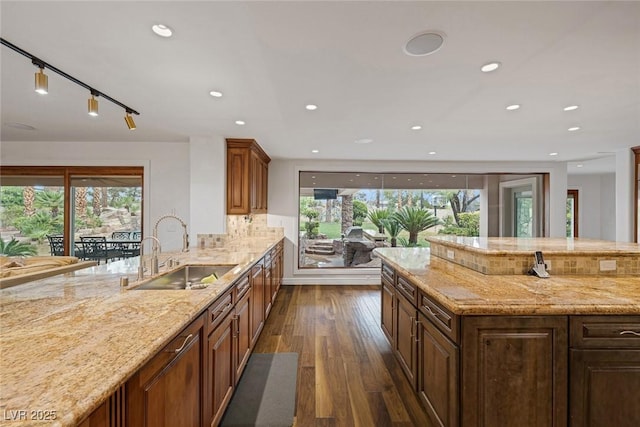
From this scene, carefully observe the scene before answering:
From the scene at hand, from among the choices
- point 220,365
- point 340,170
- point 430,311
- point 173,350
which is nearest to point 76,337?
point 173,350

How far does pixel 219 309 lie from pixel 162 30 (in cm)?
171

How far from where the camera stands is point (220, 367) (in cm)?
179

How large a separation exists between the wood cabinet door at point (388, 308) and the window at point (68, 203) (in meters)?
3.74

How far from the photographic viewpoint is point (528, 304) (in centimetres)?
144

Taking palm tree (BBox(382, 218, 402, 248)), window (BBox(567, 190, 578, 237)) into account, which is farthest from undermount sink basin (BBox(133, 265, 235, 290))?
window (BBox(567, 190, 578, 237))

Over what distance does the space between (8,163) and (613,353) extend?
6898mm

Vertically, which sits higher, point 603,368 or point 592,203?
point 592,203

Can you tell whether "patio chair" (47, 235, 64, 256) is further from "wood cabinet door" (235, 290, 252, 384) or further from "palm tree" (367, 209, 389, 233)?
"palm tree" (367, 209, 389, 233)

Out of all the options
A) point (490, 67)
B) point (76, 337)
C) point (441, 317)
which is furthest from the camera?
point (490, 67)

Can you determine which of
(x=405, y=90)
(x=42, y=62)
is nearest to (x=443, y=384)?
(x=405, y=90)

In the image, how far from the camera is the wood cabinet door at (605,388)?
4.69 ft

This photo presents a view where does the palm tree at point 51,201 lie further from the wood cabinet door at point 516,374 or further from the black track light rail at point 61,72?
the wood cabinet door at point 516,374

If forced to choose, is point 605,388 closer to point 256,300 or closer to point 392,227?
point 256,300

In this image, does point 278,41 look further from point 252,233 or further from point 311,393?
point 252,233
